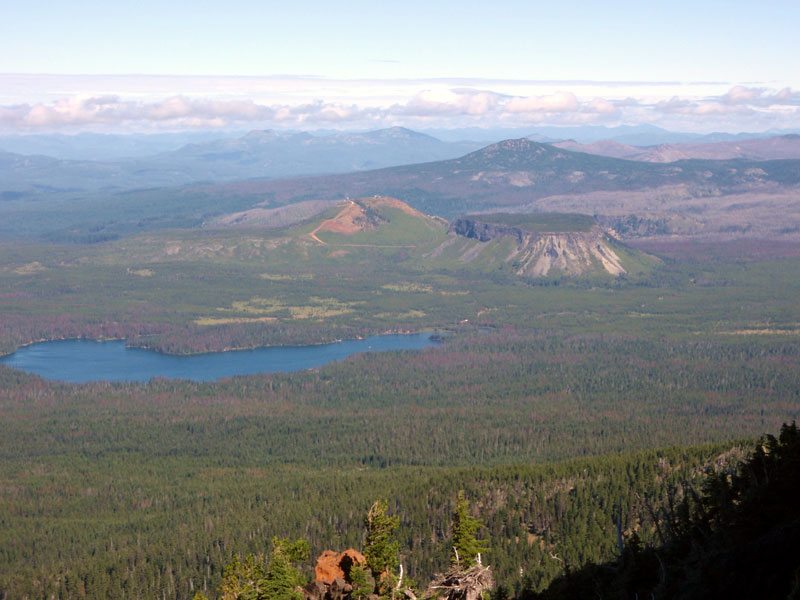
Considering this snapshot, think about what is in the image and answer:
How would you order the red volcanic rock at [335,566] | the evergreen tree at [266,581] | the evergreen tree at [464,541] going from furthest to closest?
the red volcanic rock at [335,566], the evergreen tree at [464,541], the evergreen tree at [266,581]

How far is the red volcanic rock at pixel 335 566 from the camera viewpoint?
182 feet

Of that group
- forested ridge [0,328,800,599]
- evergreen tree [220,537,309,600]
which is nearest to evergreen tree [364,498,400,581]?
evergreen tree [220,537,309,600]

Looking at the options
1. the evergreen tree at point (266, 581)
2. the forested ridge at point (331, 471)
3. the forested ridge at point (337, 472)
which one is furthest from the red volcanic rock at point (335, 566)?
the forested ridge at point (331, 471)

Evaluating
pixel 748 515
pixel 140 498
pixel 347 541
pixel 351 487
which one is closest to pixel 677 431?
pixel 351 487

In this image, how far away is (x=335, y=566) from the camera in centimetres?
5712

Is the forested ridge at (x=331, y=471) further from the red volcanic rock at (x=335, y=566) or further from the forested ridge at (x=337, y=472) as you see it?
the red volcanic rock at (x=335, y=566)

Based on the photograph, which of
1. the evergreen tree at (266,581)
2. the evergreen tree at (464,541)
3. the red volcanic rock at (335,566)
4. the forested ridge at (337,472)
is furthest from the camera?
the forested ridge at (337,472)

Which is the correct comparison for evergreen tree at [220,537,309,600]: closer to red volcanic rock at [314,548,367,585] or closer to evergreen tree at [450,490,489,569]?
red volcanic rock at [314,548,367,585]

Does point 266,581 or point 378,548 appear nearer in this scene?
point 266,581

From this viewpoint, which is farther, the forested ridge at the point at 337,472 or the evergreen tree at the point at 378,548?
the forested ridge at the point at 337,472

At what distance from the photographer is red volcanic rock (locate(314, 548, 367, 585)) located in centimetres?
5553

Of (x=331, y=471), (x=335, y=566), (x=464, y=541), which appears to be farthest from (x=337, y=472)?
(x=464, y=541)

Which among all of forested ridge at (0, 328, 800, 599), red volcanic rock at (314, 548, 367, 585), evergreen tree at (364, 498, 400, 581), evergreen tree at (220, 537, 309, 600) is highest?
evergreen tree at (364, 498, 400, 581)

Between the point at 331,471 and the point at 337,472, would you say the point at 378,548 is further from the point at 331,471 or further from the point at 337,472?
the point at 331,471
